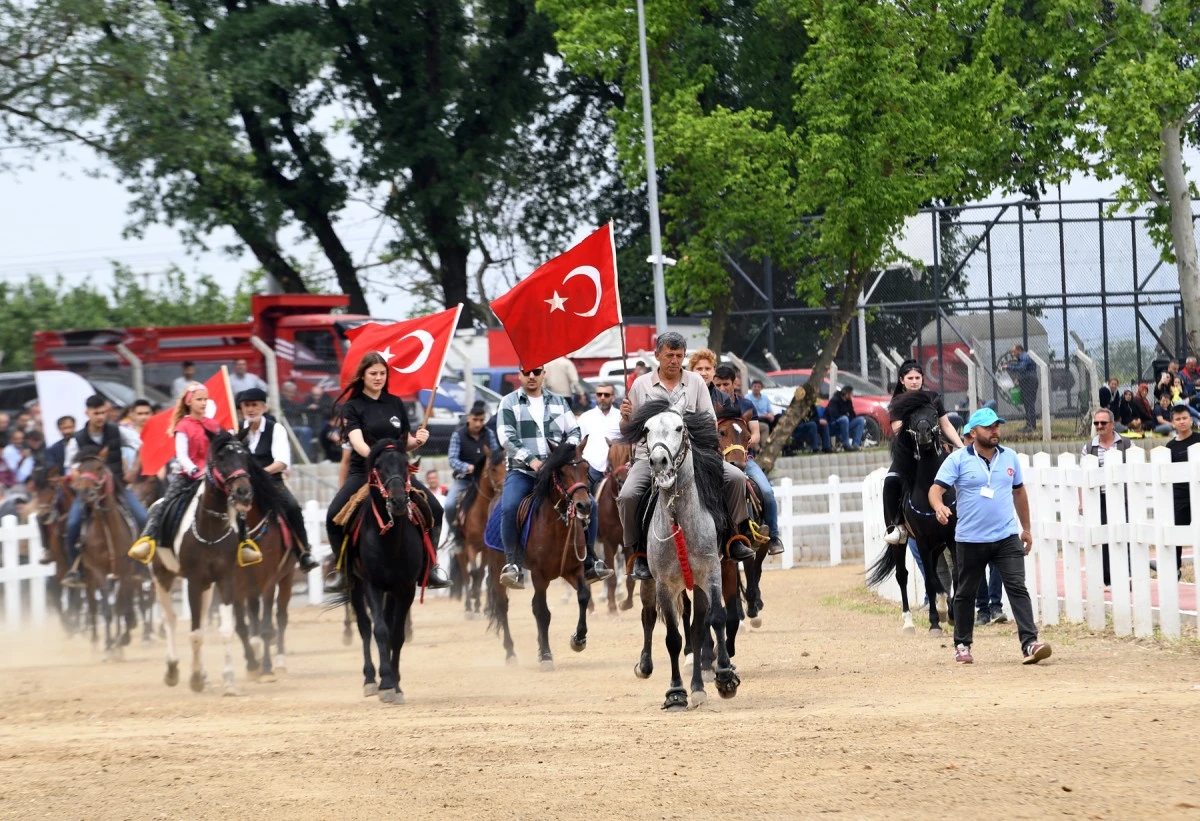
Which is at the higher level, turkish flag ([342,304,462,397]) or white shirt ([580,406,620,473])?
turkish flag ([342,304,462,397])

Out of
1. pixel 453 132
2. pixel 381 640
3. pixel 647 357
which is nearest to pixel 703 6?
pixel 647 357

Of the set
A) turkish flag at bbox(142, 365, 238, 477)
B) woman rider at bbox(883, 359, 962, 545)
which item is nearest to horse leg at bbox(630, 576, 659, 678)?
woman rider at bbox(883, 359, 962, 545)

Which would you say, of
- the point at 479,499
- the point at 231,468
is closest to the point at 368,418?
the point at 231,468

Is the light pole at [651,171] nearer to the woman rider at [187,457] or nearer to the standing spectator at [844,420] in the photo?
the standing spectator at [844,420]

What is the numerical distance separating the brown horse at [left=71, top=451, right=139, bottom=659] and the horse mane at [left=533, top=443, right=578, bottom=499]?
16.8 feet

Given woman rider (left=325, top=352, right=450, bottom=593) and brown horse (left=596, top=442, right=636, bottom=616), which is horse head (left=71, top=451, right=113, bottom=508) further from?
woman rider (left=325, top=352, right=450, bottom=593)

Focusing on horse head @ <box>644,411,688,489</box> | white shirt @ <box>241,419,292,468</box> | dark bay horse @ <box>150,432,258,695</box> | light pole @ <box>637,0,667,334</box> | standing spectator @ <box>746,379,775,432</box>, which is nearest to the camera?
horse head @ <box>644,411,688,489</box>

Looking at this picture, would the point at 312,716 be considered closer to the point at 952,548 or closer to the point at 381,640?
the point at 381,640

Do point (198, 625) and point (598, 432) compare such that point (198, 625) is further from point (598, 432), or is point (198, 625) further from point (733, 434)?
point (598, 432)

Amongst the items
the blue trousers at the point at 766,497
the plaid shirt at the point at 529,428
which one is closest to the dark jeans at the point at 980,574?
the blue trousers at the point at 766,497

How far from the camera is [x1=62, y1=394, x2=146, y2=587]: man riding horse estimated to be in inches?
738

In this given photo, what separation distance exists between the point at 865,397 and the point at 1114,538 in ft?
61.8

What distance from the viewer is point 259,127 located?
43.4m

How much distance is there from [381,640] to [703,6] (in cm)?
2251
